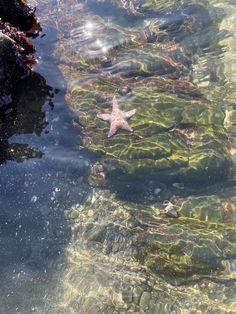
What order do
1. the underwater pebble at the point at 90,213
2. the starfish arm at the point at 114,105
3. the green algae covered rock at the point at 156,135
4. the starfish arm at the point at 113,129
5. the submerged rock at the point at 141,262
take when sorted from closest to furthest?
the submerged rock at the point at 141,262 → the underwater pebble at the point at 90,213 → the green algae covered rock at the point at 156,135 → the starfish arm at the point at 113,129 → the starfish arm at the point at 114,105

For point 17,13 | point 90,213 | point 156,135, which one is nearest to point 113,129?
point 156,135

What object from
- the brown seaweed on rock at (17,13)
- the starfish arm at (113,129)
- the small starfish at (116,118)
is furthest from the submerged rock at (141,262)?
the brown seaweed on rock at (17,13)

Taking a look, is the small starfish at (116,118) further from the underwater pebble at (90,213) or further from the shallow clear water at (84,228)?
the underwater pebble at (90,213)

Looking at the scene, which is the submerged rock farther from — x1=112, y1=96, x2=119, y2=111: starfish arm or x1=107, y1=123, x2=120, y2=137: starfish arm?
x1=112, y1=96, x2=119, y2=111: starfish arm

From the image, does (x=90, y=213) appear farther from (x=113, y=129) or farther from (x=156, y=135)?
(x=156, y=135)

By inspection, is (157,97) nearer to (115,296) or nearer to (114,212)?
(114,212)

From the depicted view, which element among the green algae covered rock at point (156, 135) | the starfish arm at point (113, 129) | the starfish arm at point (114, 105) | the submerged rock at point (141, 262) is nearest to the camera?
the submerged rock at point (141, 262)

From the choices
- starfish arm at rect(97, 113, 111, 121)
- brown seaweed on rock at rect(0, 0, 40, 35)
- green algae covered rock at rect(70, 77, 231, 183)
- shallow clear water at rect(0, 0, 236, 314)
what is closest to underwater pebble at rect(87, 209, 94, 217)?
shallow clear water at rect(0, 0, 236, 314)
